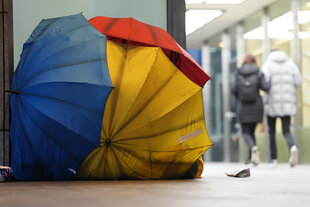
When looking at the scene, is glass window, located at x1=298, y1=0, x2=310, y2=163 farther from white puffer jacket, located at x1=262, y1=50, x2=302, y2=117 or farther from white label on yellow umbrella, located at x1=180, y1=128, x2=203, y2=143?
white label on yellow umbrella, located at x1=180, y1=128, x2=203, y2=143

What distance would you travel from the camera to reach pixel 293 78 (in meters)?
11.0

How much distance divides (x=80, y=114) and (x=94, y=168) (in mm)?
458

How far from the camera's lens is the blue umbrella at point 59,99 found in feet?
14.0

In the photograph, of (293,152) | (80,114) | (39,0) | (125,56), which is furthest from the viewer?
(293,152)

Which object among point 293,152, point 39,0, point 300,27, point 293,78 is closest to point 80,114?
point 39,0

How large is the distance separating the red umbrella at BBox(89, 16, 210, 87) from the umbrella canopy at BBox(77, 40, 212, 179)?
7cm

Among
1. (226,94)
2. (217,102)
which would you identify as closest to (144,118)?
(226,94)

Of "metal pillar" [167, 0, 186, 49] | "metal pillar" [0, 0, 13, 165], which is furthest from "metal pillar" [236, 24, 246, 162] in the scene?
"metal pillar" [0, 0, 13, 165]

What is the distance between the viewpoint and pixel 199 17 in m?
17.1

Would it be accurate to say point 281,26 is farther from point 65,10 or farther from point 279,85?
point 65,10

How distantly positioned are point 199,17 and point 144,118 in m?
13.0

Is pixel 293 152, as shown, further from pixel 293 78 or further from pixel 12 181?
pixel 12 181

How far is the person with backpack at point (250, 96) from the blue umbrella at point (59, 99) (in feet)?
22.1

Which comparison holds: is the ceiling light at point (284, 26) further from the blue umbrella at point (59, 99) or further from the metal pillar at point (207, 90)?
the blue umbrella at point (59, 99)
